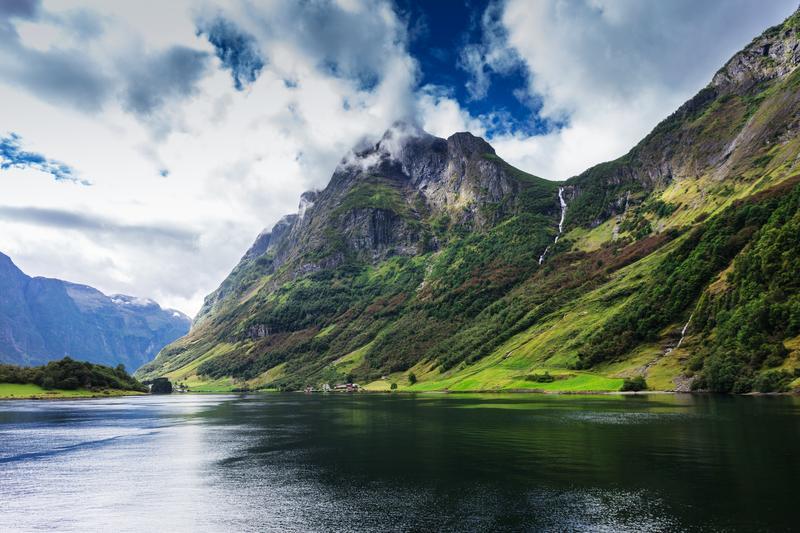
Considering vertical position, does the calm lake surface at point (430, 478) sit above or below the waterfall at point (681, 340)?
below

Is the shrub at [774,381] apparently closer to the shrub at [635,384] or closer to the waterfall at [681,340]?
the shrub at [635,384]

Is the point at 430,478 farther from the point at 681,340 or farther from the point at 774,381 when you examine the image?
the point at 681,340

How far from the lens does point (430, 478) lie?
45125mm

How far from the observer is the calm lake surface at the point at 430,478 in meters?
33.2

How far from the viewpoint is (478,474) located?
45.9 meters

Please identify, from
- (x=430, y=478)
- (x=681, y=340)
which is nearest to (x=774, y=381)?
(x=681, y=340)

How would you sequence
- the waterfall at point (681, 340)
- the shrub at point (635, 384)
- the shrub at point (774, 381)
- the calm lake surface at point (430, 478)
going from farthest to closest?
the waterfall at point (681, 340) < the shrub at point (635, 384) < the shrub at point (774, 381) < the calm lake surface at point (430, 478)

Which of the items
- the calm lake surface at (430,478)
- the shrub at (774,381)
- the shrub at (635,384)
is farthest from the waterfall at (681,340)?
the calm lake surface at (430,478)

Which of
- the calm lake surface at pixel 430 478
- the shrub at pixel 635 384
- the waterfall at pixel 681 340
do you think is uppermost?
the waterfall at pixel 681 340

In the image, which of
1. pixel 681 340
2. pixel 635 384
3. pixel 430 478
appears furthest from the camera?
pixel 681 340

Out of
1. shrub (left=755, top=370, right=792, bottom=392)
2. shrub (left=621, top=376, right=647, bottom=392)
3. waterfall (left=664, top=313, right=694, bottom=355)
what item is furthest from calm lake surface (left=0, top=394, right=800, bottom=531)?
waterfall (left=664, top=313, right=694, bottom=355)

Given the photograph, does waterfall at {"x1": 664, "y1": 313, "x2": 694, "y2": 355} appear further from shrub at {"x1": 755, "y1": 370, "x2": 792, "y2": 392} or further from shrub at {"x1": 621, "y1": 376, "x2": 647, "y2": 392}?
shrub at {"x1": 755, "y1": 370, "x2": 792, "y2": 392}

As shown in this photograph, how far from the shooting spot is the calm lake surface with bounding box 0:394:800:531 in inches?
1309

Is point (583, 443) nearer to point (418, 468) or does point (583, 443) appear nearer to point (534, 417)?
point (418, 468)
